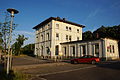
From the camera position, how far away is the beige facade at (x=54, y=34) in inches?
1337

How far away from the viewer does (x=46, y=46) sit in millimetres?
36406

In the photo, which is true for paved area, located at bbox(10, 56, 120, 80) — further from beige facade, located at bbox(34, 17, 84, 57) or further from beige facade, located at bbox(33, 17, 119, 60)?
beige facade, located at bbox(34, 17, 84, 57)

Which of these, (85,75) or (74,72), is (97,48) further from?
(85,75)

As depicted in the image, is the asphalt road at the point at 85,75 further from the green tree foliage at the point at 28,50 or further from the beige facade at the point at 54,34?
the green tree foliage at the point at 28,50

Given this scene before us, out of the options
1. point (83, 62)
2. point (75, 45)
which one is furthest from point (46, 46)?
point (83, 62)

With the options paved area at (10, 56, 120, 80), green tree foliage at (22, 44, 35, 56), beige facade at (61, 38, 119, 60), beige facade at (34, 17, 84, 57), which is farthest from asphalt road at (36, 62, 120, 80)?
green tree foliage at (22, 44, 35, 56)

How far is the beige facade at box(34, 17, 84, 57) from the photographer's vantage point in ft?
111

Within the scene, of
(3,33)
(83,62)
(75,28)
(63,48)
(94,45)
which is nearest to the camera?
(3,33)

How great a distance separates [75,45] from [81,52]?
2.73 meters

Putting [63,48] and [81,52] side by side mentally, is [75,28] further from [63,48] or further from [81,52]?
[81,52]

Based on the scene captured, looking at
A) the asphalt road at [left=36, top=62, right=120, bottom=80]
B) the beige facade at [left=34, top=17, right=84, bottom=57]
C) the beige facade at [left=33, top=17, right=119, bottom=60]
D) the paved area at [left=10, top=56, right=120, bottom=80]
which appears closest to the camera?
the asphalt road at [left=36, top=62, right=120, bottom=80]

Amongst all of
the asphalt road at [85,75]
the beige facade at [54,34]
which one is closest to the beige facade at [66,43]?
the beige facade at [54,34]

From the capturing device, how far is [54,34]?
3419 centimetres

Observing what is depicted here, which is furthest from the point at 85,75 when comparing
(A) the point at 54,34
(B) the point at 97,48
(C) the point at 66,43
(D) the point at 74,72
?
(A) the point at 54,34
